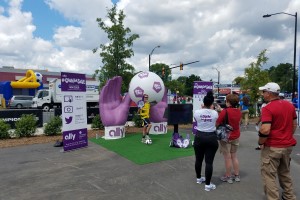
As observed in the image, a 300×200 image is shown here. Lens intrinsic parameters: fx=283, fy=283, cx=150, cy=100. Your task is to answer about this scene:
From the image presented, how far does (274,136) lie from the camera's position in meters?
4.27

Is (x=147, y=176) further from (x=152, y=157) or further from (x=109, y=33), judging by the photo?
(x=109, y=33)

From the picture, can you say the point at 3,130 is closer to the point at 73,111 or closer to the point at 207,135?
the point at 73,111

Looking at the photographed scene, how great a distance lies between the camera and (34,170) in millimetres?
6898

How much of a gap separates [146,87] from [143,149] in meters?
2.50

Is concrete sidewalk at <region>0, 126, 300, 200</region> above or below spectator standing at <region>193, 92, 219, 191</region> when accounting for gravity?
below

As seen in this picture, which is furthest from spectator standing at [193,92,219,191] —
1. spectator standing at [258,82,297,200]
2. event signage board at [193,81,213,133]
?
event signage board at [193,81,213,133]

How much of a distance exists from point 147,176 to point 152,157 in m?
1.72

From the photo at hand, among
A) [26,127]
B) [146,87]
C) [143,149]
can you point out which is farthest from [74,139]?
[26,127]

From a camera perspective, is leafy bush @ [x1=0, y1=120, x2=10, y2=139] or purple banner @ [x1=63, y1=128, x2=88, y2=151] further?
leafy bush @ [x1=0, y1=120, x2=10, y2=139]

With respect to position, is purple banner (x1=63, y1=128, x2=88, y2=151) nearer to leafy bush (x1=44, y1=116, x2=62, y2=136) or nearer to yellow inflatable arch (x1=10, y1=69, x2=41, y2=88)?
leafy bush (x1=44, y1=116, x2=62, y2=136)

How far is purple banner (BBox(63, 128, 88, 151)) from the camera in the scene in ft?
29.1

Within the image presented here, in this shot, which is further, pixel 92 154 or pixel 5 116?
pixel 5 116

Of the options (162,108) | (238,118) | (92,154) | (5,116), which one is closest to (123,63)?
(162,108)

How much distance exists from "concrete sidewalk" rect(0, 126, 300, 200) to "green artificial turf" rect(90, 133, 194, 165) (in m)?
0.34
